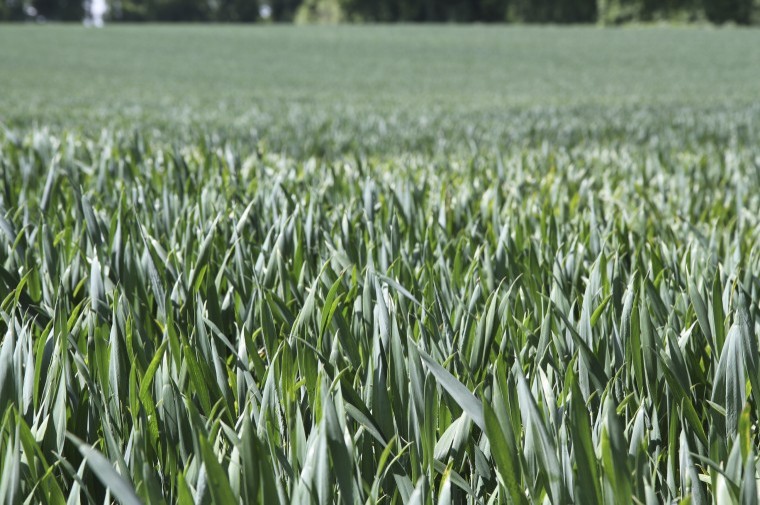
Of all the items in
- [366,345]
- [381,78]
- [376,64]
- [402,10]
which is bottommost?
[366,345]

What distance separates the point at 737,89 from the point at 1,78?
20616 mm

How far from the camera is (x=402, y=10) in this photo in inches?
2584

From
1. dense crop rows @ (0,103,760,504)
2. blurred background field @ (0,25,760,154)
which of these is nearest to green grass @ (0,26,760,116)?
blurred background field @ (0,25,760,154)

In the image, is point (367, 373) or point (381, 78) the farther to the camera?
point (381, 78)

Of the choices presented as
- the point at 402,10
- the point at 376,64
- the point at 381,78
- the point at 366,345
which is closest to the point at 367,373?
the point at 366,345

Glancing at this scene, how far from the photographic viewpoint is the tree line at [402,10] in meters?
55.5

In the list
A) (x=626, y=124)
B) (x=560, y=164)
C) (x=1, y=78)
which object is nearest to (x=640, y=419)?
(x=560, y=164)

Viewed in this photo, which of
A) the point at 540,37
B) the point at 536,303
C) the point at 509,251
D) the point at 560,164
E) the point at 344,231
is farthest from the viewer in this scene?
the point at 540,37

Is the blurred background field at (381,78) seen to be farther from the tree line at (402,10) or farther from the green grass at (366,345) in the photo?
the tree line at (402,10)

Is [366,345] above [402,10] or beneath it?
beneath

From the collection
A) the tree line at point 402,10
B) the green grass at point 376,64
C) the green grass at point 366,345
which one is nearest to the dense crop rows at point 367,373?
the green grass at point 366,345

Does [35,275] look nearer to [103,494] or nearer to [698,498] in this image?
[103,494]

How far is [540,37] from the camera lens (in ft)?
128

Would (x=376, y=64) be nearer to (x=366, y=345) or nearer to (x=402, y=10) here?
(x=366, y=345)
